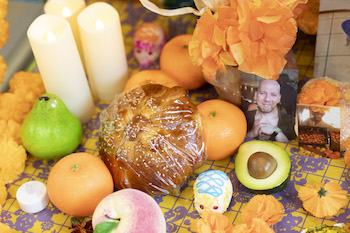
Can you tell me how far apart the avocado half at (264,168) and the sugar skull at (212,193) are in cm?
4

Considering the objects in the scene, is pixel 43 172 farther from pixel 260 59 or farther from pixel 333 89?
pixel 333 89

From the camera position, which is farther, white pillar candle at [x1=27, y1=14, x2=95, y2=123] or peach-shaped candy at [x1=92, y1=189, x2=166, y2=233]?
white pillar candle at [x1=27, y1=14, x2=95, y2=123]

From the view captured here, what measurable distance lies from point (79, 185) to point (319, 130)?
0.47 meters

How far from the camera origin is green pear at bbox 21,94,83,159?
0.98 m

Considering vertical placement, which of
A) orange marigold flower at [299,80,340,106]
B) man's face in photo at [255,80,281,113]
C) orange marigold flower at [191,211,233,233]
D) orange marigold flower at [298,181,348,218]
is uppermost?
man's face in photo at [255,80,281,113]

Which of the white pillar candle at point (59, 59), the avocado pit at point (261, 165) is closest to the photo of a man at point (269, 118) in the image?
the avocado pit at point (261, 165)

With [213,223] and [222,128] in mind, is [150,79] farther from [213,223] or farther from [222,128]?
[213,223]

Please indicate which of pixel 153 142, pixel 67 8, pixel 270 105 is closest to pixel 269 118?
pixel 270 105

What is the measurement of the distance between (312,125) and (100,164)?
16.5 inches

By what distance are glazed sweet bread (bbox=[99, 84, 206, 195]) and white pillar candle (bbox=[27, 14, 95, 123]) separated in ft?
0.46

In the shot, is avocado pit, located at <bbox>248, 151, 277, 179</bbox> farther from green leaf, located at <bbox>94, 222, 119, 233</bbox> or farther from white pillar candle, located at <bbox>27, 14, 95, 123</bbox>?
white pillar candle, located at <bbox>27, 14, 95, 123</bbox>

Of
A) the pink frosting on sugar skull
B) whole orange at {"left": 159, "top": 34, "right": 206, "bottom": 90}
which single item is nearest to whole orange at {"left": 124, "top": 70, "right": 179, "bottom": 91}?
whole orange at {"left": 159, "top": 34, "right": 206, "bottom": 90}

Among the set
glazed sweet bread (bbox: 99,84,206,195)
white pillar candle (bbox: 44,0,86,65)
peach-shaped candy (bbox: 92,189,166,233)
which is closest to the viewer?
peach-shaped candy (bbox: 92,189,166,233)

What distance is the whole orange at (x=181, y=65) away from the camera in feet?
3.61
